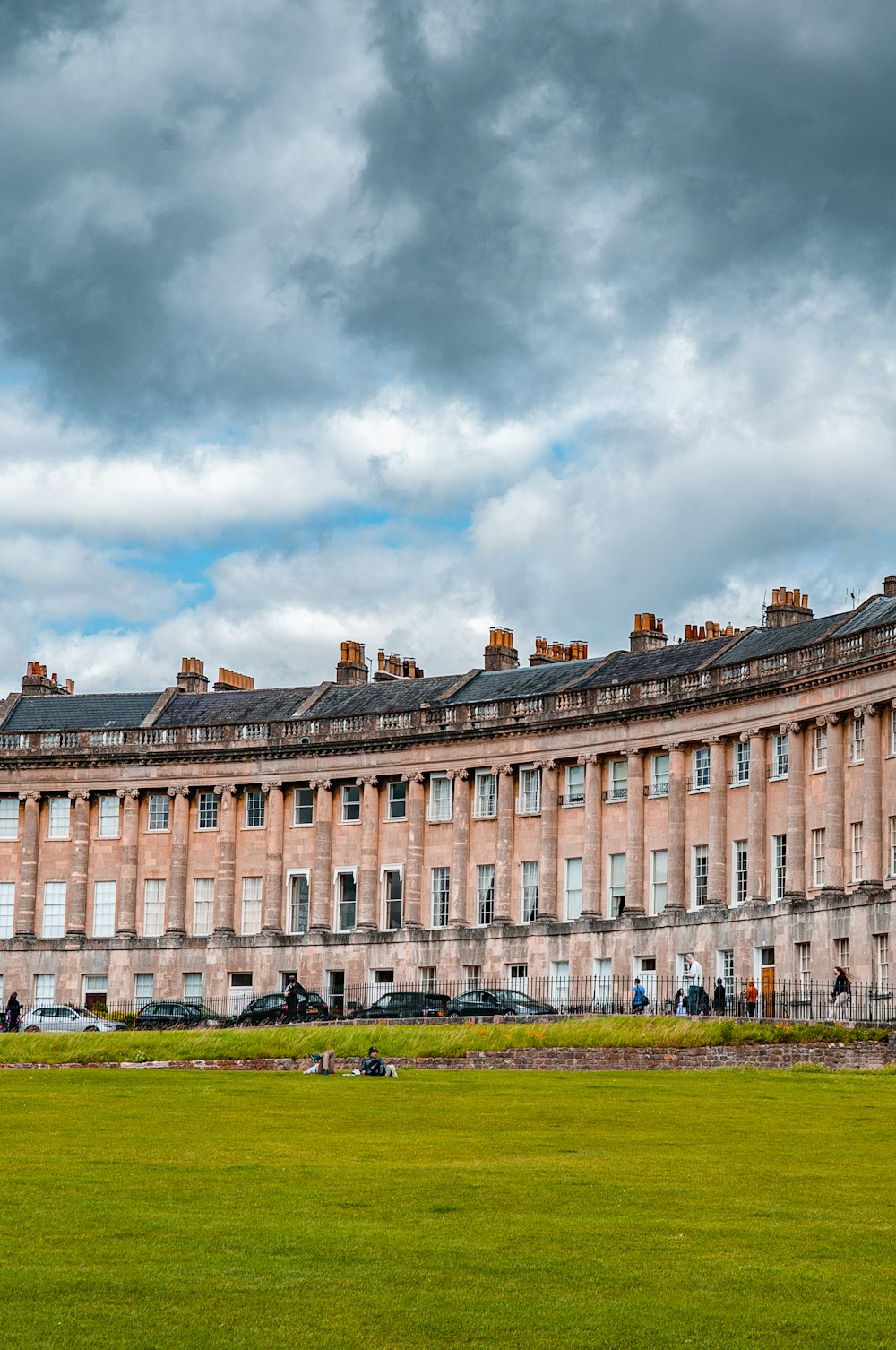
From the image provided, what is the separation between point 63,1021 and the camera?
210ft

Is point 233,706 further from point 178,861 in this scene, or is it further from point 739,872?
point 739,872

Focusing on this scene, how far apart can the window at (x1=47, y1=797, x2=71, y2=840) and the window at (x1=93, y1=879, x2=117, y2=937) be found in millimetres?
2681

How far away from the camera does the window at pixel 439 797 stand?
75062 mm

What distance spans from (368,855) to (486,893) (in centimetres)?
517

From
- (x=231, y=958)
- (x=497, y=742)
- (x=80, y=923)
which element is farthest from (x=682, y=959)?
(x=80, y=923)

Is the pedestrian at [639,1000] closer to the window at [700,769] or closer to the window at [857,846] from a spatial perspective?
the window at [857,846]

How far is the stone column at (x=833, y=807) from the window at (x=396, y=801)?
67.1 feet

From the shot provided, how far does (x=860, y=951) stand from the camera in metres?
57.1

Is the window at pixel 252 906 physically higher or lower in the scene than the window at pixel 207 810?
lower

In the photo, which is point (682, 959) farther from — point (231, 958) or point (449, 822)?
point (231, 958)

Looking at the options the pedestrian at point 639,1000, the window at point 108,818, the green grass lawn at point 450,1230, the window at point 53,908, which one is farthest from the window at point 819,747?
the window at point 53,908

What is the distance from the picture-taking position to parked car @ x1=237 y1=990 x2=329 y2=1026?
62.2 m

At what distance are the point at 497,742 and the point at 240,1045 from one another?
24780 millimetres

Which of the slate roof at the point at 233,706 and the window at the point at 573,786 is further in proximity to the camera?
the slate roof at the point at 233,706
